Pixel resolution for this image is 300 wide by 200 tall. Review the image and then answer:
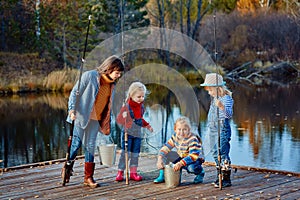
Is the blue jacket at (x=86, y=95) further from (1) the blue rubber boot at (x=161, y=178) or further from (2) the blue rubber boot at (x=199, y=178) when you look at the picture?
(2) the blue rubber boot at (x=199, y=178)

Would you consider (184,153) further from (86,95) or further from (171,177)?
(86,95)

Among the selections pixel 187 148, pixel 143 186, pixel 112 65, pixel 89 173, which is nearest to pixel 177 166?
pixel 187 148

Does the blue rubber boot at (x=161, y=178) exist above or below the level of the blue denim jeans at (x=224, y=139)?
below

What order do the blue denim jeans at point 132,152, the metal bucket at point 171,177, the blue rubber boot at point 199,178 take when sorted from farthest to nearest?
the blue denim jeans at point 132,152, the blue rubber boot at point 199,178, the metal bucket at point 171,177

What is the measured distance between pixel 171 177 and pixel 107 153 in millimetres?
942

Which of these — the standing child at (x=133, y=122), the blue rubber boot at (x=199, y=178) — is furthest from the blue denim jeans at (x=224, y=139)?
the standing child at (x=133, y=122)

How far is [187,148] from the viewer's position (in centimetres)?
492

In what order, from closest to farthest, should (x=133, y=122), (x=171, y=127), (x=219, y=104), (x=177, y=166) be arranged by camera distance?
(x=219, y=104) → (x=177, y=166) → (x=133, y=122) → (x=171, y=127)

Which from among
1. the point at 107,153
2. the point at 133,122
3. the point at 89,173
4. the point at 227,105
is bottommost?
the point at 89,173

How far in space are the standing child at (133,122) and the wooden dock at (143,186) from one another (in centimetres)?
15

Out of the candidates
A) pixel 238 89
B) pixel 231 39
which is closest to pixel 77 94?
pixel 238 89

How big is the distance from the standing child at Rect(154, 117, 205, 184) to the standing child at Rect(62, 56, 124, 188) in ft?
1.82

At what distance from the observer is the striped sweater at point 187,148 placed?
15.9 feet

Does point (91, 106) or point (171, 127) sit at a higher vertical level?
point (91, 106)
